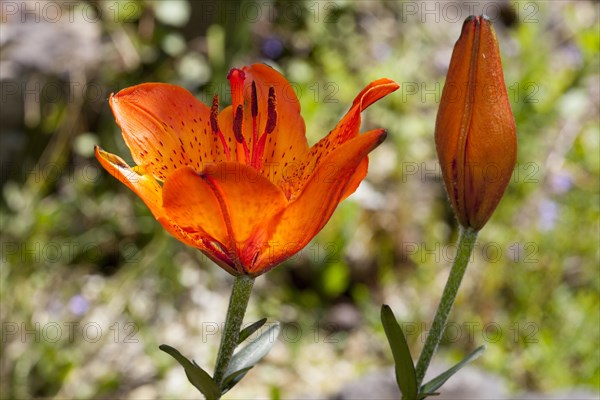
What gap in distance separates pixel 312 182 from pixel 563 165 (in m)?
2.67

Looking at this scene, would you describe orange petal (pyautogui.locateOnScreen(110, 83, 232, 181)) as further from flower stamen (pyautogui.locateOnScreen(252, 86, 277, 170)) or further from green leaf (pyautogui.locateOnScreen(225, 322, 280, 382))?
green leaf (pyautogui.locateOnScreen(225, 322, 280, 382))

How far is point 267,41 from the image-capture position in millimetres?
3656

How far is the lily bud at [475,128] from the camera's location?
92cm

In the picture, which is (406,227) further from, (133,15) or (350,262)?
(133,15)

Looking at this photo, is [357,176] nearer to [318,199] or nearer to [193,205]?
[318,199]

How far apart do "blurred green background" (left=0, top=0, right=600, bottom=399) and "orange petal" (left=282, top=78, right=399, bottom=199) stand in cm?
126

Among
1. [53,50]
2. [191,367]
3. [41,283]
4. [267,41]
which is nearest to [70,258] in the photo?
[41,283]

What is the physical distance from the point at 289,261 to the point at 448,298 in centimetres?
183

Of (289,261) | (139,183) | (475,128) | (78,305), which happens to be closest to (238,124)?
(139,183)

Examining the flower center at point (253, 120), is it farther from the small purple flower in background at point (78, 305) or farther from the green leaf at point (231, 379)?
the small purple flower in background at point (78, 305)

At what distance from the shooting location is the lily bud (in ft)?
3.00

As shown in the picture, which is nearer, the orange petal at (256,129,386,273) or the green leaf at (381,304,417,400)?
the orange petal at (256,129,386,273)

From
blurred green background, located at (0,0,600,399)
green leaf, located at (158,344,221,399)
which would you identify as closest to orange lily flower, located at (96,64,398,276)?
green leaf, located at (158,344,221,399)

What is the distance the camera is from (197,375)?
2.98 ft
